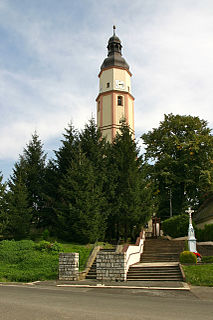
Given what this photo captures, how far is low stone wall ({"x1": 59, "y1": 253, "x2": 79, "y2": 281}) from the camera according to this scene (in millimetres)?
14945

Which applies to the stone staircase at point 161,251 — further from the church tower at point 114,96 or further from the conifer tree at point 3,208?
the church tower at point 114,96

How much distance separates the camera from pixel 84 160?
2328 cm

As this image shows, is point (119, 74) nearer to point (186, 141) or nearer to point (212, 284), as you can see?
point (186, 141)

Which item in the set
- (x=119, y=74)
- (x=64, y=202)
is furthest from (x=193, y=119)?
(x=64, y=202)

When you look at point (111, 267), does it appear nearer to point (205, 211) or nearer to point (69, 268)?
point (69, 268)

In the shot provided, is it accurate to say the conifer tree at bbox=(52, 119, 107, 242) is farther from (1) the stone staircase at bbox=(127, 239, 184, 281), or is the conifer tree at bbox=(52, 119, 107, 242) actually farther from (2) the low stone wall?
(2) the low stone wall

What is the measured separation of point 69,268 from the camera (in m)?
15.1

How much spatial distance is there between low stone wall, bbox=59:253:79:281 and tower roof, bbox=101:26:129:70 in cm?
3148

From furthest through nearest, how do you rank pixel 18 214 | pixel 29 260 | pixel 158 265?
pixel 18 214, pixel 29 260, pixel 158 265

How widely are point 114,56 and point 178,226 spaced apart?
1023 inches

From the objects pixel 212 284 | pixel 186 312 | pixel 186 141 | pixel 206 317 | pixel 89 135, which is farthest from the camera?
pixel 186 141

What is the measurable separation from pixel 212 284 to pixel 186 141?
72.7 feet

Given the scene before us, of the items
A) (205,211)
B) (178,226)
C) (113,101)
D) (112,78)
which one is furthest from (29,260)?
(112,78)

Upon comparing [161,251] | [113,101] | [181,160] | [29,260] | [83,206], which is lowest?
[29,260]
